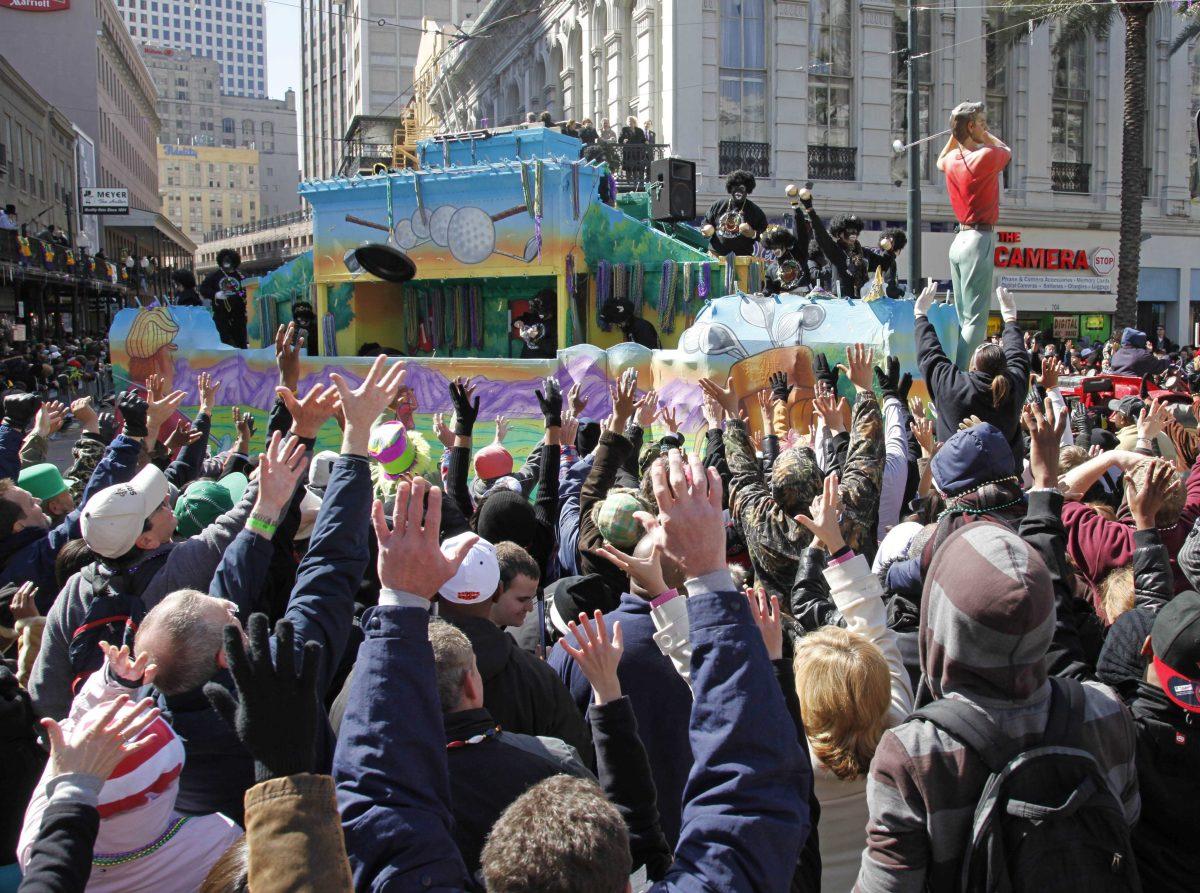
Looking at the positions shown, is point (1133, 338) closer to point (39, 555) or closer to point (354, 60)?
point (39, 555)

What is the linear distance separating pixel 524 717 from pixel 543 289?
13512mm

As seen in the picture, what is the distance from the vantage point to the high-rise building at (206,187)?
127 metres

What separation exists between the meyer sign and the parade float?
101 feet

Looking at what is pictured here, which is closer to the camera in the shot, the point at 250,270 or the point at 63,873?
the point at 63,873

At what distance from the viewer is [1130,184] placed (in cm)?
2125

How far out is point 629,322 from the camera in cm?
1451

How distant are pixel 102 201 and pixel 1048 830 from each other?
162 feet

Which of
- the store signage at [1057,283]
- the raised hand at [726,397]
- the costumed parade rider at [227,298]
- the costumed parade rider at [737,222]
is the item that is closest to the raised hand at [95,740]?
the raised hand at [726,397]

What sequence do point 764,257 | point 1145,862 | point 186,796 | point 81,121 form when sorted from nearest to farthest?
point 1145,862, point 186,796, point 764,257, point 81,121

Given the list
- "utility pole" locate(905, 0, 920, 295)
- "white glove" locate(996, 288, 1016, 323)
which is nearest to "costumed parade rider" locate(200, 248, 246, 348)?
"utility pole" locate(905, 0, 920, 295)

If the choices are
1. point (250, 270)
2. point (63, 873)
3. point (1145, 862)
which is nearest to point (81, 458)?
point (63, 873)

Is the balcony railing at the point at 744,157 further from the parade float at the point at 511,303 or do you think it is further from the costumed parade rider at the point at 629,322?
the costumed parade rider at the point at 629,322

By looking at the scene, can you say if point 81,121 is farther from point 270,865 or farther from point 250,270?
point 270,865

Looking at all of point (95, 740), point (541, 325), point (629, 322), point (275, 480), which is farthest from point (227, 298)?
point (95, 740)
